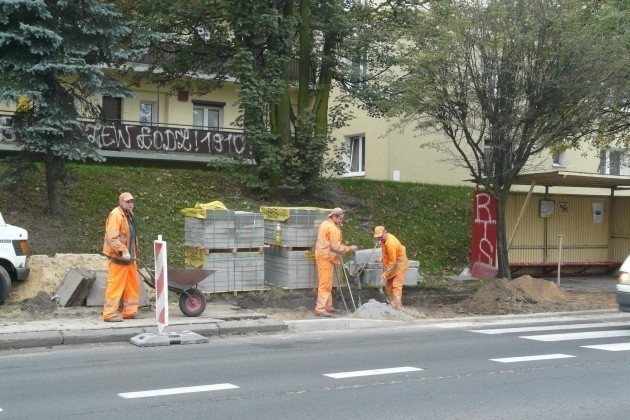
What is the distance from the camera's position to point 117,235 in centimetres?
1276

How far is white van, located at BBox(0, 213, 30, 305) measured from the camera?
13758 mm

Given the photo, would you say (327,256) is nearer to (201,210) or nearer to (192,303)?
(201,210)

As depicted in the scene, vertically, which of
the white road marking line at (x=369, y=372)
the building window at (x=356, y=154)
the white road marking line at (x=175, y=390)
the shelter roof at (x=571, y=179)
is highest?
the building window at (x=356, y=154)

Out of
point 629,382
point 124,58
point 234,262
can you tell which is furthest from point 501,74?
point 629,382

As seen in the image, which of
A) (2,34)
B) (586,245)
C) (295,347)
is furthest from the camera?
(586,245)

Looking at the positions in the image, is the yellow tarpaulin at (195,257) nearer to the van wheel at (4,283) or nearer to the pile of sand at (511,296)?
the van wheel at (4,283)

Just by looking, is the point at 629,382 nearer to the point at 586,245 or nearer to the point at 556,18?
the point at 556,18

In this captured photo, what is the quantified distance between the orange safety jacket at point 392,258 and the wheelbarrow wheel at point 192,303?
11.4ft

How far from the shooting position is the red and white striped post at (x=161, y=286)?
11688mm

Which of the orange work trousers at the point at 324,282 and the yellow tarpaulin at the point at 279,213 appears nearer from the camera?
the orange work trousers at the point at 324,282

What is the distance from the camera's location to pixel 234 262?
15.3 meters

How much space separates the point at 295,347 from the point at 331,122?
12815 mm

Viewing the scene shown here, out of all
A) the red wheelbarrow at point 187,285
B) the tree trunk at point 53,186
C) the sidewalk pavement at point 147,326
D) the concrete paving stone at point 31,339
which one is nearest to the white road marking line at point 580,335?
the sidewalk pavement at point 147,326

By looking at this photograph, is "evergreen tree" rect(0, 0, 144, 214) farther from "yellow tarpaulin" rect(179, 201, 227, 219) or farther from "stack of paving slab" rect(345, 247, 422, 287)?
"stack of paving slab" rect(345, 247, 422, 287)
